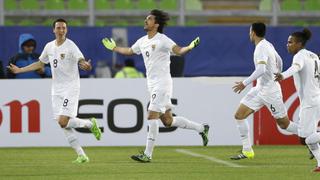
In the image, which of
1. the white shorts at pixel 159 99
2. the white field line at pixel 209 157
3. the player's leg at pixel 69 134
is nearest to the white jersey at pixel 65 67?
the player's leg at pixel 69 134

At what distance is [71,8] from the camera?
24.2 m

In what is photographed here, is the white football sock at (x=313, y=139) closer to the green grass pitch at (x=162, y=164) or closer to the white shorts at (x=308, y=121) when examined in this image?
the white shorts at (x=308, y=121)

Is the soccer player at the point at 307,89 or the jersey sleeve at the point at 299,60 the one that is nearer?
the jersey sleeve at the point at 299,60

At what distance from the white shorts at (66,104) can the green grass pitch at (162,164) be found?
685 millimetres

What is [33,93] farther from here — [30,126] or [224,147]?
[224,147]

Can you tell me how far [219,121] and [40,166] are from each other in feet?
17.7

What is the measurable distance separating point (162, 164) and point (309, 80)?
2.31 m

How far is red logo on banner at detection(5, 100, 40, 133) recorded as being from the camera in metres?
16.8

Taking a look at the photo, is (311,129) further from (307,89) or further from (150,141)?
(150,141)

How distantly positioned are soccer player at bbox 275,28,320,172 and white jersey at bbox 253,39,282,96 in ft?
3.88

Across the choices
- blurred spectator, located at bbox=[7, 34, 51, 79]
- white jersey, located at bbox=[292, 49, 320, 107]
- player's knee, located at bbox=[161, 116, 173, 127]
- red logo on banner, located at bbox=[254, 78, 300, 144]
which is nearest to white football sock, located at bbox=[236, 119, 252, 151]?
player's knee, located at bbox=[161, 116, 173, 127]

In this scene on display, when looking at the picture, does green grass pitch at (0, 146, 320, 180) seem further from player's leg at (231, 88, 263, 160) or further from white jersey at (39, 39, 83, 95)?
white jersey at (39, 39, 83, 95)

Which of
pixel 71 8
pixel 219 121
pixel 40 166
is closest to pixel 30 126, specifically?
pixel 219 121

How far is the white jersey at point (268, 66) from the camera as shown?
13210 millimetres
